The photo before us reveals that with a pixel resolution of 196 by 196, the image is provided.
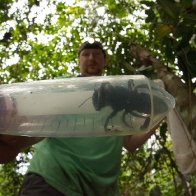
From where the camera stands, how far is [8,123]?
3.55ft

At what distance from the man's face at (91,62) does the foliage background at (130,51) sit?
23 cm

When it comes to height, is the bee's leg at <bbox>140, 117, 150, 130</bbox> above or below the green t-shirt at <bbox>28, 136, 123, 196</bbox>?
above

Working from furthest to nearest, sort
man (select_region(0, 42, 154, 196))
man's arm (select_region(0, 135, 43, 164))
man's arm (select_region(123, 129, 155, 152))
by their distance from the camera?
1. man's arm (select_region(123, 129, 155, 152))
2. man (select_region(0, 42, 154, 196))
3. man's arm (select_region(0, 135, 43, 164))

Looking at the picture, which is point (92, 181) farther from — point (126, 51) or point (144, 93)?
point (126, 51)

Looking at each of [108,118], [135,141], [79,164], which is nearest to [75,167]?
[79,164]

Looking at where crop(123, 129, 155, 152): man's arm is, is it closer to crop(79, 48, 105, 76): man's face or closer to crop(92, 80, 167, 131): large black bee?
crop(79, 48, 105, 76): man's face

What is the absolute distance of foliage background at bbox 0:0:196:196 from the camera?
1.63 meters

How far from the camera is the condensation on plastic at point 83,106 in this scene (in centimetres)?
110

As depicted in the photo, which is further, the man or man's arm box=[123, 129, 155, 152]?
man's arm box=[123, 129, 155, 152]

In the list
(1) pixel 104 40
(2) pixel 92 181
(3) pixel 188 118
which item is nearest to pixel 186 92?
(3) pixel 188 118

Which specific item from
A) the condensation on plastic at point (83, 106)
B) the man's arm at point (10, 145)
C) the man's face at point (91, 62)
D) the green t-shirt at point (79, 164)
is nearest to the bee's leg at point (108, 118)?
the condensation on plastic at point (83, 106)

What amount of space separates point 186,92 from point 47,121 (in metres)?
0.63

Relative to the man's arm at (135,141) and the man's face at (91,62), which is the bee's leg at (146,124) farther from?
the man's face at (91,62)

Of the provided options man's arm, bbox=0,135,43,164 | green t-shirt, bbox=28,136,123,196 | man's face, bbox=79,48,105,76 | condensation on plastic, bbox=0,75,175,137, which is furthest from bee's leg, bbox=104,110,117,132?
man's face, bbox=79,48,105,76
